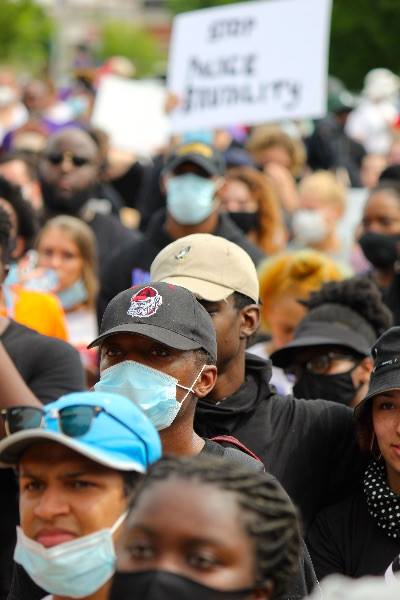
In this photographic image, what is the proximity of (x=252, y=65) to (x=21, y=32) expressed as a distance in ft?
106

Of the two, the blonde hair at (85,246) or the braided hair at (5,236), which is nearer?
the braided hair at (5,236)

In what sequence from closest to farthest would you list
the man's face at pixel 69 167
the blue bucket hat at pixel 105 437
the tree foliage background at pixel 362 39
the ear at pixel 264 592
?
1. the ear at pixel 264 592
2. the blue bucket hat at pixel 105 437
3. the man's face at pixel 69 167
4. the tree foliage background at pixel 362 39

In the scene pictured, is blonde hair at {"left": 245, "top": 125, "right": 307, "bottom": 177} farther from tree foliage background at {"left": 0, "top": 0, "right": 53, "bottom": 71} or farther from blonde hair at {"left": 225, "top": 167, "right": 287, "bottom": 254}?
tree foliage background at {"left": 0, "top": 0, "right": 53, "bottom": 71}

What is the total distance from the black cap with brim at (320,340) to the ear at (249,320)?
482mm

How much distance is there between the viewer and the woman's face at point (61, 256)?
7809mm

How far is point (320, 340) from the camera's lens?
5328 millimetres

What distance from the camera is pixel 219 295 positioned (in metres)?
4.74

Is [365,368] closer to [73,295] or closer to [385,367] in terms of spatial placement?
[385,367]

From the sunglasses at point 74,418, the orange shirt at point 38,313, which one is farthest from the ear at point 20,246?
the sunglasses at point 74,418

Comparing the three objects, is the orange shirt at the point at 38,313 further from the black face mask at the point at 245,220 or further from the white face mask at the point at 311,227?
the white face mask at the point at 311,227

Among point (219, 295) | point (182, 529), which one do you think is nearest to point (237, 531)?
point (182, 529)

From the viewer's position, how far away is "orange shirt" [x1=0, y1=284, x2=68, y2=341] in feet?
19.0

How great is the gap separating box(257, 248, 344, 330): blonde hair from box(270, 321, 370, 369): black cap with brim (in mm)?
813

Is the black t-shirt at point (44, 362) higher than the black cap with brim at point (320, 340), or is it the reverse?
the black t-shirt at point (44, 362)
